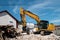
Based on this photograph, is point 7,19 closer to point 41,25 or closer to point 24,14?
point 24,14

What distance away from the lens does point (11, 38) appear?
26484 mm

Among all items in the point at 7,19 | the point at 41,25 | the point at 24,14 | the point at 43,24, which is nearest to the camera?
the point at 43,24

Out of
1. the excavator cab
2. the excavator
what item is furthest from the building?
the excavator cab

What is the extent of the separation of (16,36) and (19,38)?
3.86ft

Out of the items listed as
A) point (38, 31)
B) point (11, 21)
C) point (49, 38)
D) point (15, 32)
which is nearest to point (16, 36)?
point (15, 32)

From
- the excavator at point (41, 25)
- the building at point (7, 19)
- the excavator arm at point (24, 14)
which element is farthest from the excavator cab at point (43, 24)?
the building at point (7, 19)

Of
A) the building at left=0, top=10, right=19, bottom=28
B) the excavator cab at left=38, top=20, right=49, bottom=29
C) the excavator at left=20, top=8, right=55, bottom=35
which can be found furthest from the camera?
the building at left=0, top=10, right=19, bottom=28

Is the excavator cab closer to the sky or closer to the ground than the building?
closer to the ground

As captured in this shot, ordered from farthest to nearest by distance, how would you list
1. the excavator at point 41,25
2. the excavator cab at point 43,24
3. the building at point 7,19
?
the building at point 7,19, the excavator cab at point 43,24, the excavator at point 41,25

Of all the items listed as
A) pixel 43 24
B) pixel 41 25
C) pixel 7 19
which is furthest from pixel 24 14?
pixel 7 19

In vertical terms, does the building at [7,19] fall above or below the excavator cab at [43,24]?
above

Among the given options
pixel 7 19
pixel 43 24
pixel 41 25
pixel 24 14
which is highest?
pixel 24 14

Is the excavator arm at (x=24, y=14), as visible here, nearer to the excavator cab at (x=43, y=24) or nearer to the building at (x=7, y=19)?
the excavator cab at (x=43, y=24)

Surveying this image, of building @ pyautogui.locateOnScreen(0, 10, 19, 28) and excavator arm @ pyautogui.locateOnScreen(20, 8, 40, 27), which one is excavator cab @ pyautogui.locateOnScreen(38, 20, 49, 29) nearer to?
excavator arm @ pyautogui.locateOnScreen(20, 8, 40, 27)
